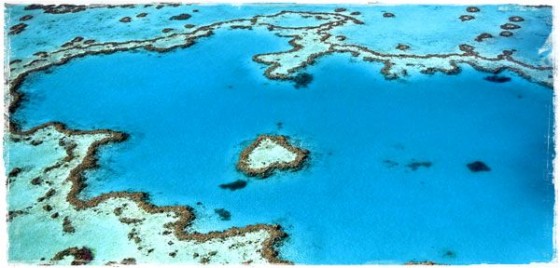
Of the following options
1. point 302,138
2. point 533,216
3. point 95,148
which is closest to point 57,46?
point 95,148

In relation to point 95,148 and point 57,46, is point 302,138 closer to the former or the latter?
point 95,148

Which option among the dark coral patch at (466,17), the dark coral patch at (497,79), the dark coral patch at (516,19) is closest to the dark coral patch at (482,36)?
the dark coral patch at (466,17)

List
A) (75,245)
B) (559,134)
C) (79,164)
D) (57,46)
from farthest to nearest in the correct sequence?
(57,46)
(79,164)
(75,245)
(559,134)

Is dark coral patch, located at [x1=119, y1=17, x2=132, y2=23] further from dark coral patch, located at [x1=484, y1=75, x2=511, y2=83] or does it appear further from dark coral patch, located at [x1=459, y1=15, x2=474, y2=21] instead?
dark coral patch, located at [x1=484, y1=75, x2=511, y2=83]

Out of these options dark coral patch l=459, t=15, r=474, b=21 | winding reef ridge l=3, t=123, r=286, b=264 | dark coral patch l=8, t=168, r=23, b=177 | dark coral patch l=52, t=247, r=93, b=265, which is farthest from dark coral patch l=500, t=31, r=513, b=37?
dark coral patch l=8, t=168, r=23, b=177

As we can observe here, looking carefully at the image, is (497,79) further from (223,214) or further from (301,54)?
(223,214)

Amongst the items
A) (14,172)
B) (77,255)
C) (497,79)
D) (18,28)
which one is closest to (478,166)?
(497,79)

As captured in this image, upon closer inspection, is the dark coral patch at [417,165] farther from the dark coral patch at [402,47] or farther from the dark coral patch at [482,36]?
the dark coral patch at [482,36]
